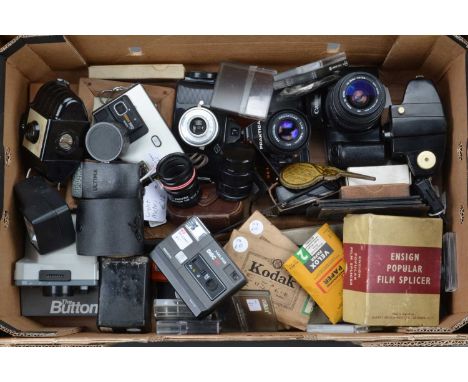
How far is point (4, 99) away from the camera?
2.19 meters

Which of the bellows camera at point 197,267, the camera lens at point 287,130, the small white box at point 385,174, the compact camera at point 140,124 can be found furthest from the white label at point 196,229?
the small white box at point 385,174

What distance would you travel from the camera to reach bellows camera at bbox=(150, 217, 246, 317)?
2016 mm

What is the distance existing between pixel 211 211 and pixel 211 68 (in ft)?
2.04

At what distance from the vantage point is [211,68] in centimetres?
243

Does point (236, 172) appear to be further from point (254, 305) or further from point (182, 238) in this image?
point (254, 305)

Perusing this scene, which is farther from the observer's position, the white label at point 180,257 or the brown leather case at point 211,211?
the brown leather case at point 211,211

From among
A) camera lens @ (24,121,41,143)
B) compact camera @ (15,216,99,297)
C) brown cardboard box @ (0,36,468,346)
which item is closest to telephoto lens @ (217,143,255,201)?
brown cardboard box @ (0,36,468,346)

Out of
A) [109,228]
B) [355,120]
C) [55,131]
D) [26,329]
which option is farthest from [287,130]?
[26,329]

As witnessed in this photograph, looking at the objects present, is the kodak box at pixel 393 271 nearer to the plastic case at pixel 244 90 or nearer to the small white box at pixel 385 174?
the small white box at pixel 385 174

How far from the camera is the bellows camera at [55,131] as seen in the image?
7.28 ft

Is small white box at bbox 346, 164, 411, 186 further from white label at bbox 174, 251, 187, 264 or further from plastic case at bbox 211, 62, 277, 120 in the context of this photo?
white label at bbox 174, 251, 187, 264

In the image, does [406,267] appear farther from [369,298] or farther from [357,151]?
[357,151]

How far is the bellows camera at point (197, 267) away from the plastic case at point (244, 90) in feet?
1.67
